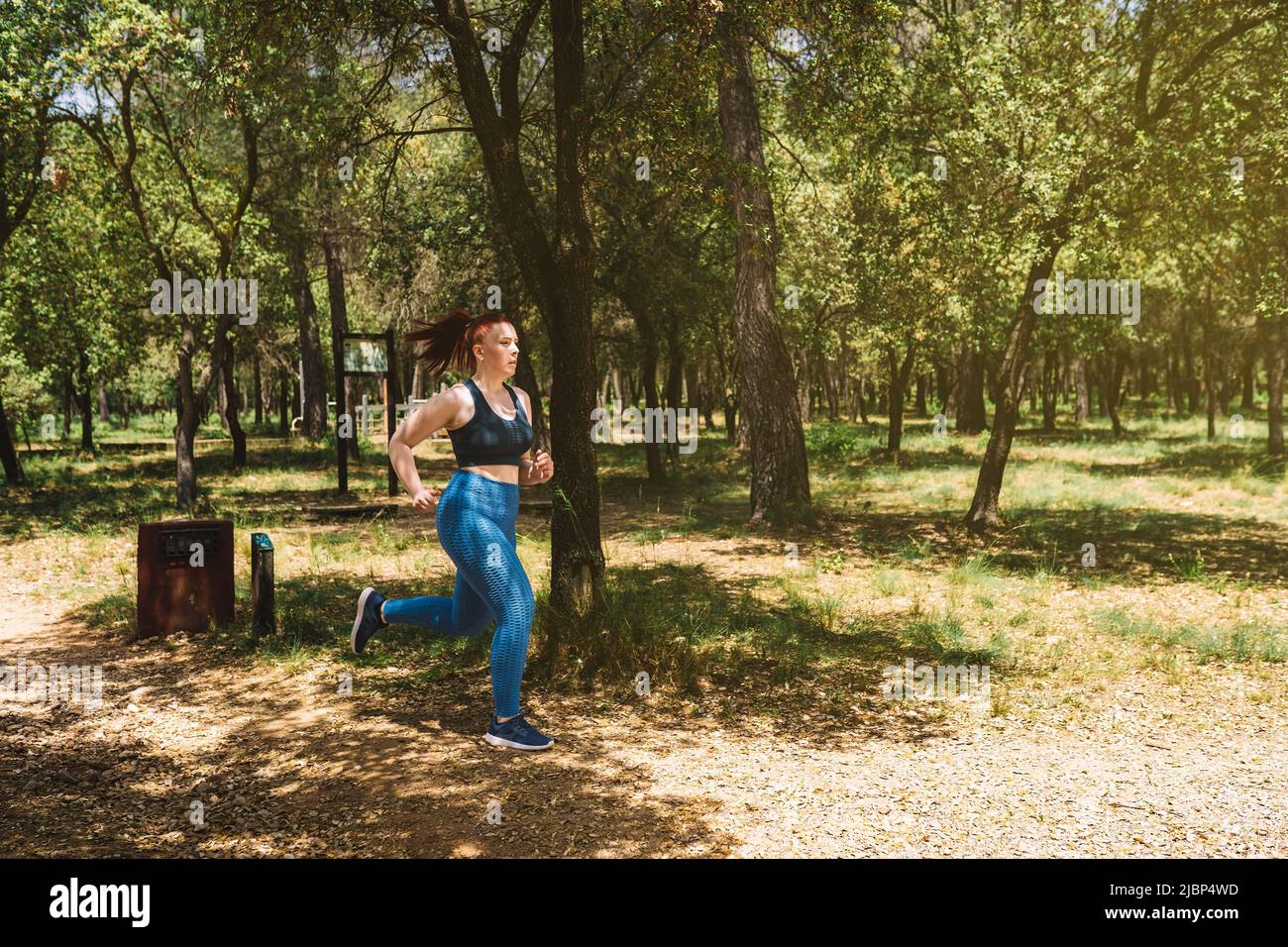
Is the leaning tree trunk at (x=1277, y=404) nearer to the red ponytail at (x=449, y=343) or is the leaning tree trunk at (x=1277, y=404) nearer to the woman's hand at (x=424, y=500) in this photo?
the red ponytail at (x=449, y=343)

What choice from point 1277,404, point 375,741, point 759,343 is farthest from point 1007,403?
point 1277,404

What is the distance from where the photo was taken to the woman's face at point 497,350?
504 cm

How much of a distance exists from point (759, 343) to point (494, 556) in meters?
10.3

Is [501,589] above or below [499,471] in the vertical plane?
below

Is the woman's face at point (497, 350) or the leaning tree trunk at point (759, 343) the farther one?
the leaning tree trunk at point (759, 343)

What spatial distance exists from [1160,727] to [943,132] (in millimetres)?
10549

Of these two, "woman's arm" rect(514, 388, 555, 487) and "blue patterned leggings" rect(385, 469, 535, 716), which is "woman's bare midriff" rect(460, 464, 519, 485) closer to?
"blue patterned leggings" rect(385, 469, 535, 716)

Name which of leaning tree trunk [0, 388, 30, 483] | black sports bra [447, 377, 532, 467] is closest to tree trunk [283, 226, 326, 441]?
leaning tree trunk [0, 388, 30, 483]

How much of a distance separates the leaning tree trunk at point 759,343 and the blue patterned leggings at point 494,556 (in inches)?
388

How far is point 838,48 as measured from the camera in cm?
848

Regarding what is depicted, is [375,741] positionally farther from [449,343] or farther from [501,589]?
[449,343]

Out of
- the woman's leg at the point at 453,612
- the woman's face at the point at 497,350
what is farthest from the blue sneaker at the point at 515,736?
the woman's face at the point at 497,350

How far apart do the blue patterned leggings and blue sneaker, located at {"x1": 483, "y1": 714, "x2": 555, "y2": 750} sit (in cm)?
23

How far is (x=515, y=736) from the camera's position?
5.46m
